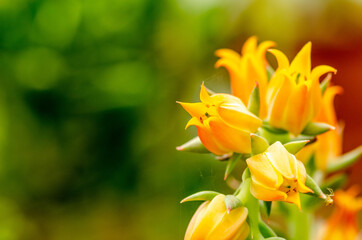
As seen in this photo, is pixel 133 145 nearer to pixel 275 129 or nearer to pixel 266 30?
pixel 266 30

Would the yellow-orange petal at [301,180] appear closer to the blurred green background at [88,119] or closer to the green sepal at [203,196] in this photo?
the green sepal at [203,196]

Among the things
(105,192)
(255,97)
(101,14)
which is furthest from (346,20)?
(255,97)

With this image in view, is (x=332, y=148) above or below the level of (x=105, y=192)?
above

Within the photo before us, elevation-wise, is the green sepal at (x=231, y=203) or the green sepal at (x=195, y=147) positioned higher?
the green sepal at (x=195, y=147)

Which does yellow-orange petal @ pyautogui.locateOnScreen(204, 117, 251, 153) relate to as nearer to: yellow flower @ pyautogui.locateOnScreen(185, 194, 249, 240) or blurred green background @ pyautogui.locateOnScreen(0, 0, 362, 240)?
yellow flower @ pyautogui.locateOnScreen(185, 194, 249, 240)

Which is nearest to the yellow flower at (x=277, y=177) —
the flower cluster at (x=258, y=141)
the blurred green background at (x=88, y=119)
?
the flower cluster at (x=258, y=141)

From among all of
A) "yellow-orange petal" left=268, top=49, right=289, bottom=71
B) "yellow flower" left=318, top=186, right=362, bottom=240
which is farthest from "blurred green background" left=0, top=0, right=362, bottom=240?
"yellow-orange petal" left=268, top=49, right=289, bottom=71
